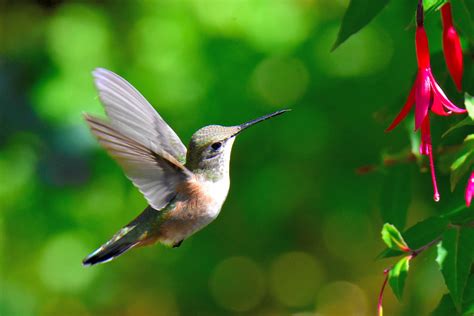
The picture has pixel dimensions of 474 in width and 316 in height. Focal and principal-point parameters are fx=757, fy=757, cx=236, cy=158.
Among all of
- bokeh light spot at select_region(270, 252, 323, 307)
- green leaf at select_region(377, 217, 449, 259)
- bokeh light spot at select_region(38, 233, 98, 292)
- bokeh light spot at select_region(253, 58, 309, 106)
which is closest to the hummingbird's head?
green leaf at select_region(377, 217, 449, 259)

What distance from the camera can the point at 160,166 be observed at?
1.07 m

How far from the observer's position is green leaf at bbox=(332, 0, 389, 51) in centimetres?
94

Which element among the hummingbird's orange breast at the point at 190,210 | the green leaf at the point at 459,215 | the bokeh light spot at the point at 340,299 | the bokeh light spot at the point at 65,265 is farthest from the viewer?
the bokeh light spot at the point at 340,299

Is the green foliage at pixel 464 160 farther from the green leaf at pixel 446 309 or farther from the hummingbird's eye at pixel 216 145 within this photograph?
the hummingbird's eye at pixel 216 145

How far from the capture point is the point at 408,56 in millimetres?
2139

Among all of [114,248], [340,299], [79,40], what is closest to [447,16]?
[114,248]

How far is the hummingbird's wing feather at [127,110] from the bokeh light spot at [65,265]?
1.44 m

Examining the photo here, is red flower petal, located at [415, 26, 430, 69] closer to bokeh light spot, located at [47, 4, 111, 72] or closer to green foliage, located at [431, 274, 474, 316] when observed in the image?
green foliage, located at [431, 274, 474, 316]

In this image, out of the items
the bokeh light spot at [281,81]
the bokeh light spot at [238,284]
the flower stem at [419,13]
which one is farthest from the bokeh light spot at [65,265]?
the flower stem at [419,13]

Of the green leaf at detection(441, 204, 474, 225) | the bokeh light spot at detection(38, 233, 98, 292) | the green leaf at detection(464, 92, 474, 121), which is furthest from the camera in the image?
the bokeh light spot at detection(38, 233, 98, 292)

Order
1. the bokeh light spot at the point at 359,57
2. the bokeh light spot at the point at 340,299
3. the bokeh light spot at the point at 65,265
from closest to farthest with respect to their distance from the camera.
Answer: the bokeh light spot at the point at 359,57, the bokeh light spot at the point at 65,265, the bokeh light spot at the point at 340,299

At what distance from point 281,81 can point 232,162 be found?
0.95 feet

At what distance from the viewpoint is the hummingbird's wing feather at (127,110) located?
3.15ft

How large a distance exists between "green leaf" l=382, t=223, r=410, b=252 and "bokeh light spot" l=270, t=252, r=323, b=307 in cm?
182
